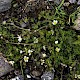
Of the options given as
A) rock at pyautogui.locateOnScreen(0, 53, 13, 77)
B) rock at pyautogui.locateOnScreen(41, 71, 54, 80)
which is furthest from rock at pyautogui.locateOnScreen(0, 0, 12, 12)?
rock at pyautogui.locateOnScreen(41, 71, 54, 80)

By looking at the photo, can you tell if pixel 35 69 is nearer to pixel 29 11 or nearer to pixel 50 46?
pixel 50 46

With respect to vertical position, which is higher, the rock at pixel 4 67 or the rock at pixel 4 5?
the rock at pixel 4 5

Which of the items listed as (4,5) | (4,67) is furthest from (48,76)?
(4,5)

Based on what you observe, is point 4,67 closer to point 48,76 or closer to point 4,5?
point 48,76

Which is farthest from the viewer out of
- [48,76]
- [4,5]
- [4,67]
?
[4,5]

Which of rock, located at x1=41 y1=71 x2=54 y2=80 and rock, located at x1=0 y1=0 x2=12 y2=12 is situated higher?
rock, located at x1=0 y1=0 x2=12 y2=12

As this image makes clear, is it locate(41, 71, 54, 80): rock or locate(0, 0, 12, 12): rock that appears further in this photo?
locate(0, 0, 12, 12): rock

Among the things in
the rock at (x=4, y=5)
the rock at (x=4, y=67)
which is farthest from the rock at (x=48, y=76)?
the rock at (x=4, y=5)

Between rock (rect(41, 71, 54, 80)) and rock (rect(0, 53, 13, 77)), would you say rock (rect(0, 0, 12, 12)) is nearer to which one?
rock (rect(0, 53, 13, 77))

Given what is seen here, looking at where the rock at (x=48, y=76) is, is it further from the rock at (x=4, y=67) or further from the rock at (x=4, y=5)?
the rock at (x=4, y=5)

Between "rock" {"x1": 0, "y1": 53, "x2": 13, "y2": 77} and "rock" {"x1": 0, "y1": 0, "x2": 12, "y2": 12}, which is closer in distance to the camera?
"rock" {"x1": 0, "y1": 53, "x2": 13, "y2": 77}

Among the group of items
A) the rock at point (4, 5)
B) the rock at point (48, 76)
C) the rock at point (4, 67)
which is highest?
the rock at point (4, 5)

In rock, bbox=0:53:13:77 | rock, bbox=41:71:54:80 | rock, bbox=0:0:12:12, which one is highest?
rock, bbox=0:0:12:12
